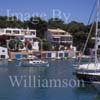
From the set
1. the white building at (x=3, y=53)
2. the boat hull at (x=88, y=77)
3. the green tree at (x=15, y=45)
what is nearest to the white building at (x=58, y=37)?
the green tree at (x=15, y=45)

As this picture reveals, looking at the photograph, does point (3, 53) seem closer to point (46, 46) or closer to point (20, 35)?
point (20, 35)

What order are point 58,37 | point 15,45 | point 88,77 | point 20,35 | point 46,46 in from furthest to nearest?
point 58,37, point 46,46, point 20,35, point 15,45, point 88,77

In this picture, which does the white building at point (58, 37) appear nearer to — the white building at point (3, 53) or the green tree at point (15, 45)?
the green tree at point (15, 45)

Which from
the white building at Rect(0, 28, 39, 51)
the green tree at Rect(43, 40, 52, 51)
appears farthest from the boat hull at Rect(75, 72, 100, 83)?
the green tree at Rect(43, 40, 52, 51)

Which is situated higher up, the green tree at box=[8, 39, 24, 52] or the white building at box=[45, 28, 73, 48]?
the white building at box=[45, 28, 73, 48]

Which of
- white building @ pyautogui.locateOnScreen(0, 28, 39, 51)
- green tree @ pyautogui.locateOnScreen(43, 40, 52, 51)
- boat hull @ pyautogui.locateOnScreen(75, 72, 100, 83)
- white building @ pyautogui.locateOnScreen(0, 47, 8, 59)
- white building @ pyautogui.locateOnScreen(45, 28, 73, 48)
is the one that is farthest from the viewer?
white building @ pyautogui.locateOnScreen(45, 28, 73, 48)

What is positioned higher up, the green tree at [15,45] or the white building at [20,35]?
the white building at [20,35]

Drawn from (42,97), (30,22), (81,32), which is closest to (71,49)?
(81,32)

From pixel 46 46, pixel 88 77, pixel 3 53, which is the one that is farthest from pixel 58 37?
pixel 88 77

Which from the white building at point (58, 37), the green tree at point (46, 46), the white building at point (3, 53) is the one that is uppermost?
the white building at point (58, 37)

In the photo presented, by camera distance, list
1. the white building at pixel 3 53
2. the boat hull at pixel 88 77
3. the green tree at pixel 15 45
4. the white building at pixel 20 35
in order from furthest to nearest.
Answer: the white building at pixel 20 35 → the green tree at pixel 15 45 → the white building at pixel 3 53 → the boat hull at pixel 88 77

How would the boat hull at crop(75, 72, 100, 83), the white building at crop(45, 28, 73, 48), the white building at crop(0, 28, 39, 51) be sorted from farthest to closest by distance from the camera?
the white building at crop(45, 28, 73, 48), the white building at crop(0, 28, 39, 51), the boat hull at crop(75, 72, 100, 83)

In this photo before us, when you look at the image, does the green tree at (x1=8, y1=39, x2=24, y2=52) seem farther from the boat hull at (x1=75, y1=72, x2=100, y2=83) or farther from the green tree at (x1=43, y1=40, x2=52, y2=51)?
the boat hull at (x1=75, y1=72, x2=100, y2=83)

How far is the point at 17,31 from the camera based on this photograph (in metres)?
69.6
